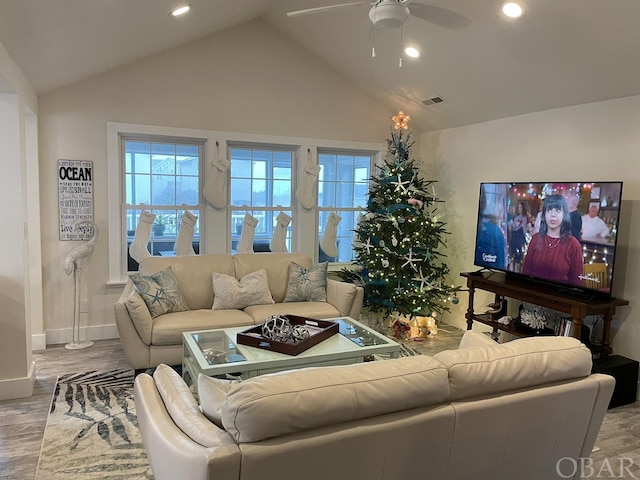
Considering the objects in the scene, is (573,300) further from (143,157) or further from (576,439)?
(143,157)

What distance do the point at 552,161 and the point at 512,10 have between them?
1.48m

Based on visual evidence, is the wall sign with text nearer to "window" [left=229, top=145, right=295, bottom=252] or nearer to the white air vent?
"window" [left=229, top=145, right=295, bottom=252]

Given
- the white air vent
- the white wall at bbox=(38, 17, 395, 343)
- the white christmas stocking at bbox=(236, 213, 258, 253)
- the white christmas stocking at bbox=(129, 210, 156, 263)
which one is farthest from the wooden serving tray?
the white air vent

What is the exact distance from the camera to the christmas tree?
475cm

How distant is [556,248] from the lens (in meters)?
3.83

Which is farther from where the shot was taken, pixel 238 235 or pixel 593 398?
pixel 238 235

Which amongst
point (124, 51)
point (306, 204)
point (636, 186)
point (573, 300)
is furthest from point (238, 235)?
point (636, 186)

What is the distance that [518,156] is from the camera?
454 centimetres

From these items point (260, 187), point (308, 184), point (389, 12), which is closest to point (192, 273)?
point (260, 187)

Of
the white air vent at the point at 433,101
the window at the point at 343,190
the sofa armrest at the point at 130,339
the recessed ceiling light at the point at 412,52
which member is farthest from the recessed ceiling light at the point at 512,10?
the sofa armrest at the point at 130,339

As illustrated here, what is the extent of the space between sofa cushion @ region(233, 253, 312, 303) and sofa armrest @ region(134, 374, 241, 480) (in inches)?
101

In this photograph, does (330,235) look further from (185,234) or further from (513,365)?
(513,365)

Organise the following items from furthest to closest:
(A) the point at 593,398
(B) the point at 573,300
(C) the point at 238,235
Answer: (C) the point at 238,235 → (B) the point at 573,300 → (A) the point at 593,398

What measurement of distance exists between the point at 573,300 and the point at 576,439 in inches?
71.0
